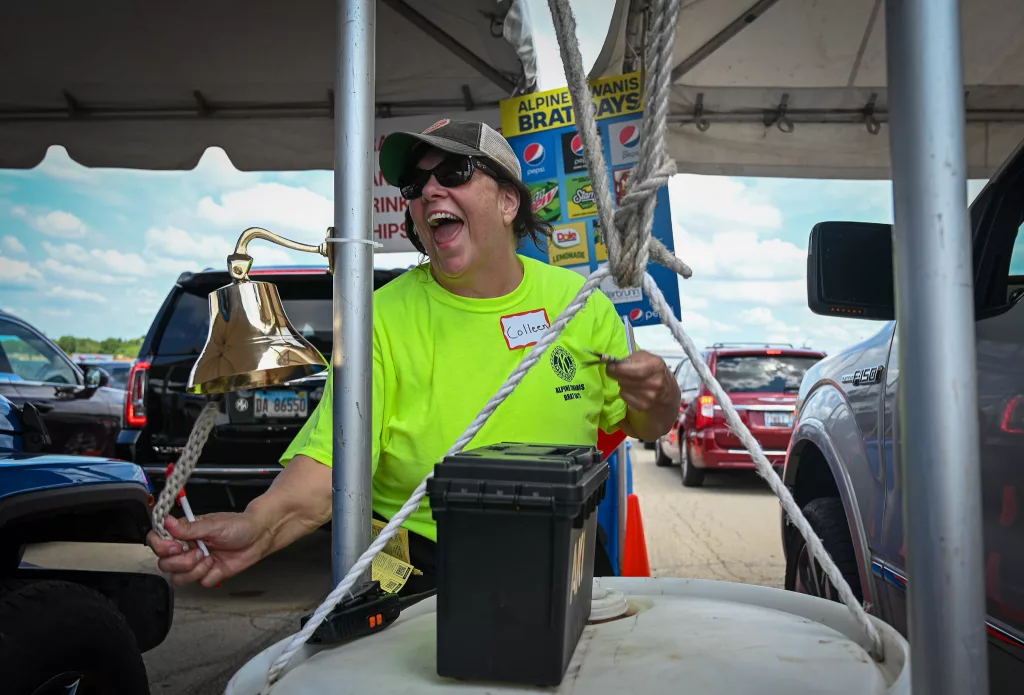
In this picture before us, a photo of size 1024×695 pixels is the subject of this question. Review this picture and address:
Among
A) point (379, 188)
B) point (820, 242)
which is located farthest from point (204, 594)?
point (820, 242)

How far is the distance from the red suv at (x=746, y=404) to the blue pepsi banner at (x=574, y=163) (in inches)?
224

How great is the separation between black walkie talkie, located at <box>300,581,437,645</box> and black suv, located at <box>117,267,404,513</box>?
400cm

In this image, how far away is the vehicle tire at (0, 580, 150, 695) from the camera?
6.25ft

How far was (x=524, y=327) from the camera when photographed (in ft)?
6.57

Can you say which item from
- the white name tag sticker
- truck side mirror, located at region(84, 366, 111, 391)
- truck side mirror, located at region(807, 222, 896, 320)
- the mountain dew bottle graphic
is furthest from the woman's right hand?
truck side mirror, located at region(84, 366, 111, 391)

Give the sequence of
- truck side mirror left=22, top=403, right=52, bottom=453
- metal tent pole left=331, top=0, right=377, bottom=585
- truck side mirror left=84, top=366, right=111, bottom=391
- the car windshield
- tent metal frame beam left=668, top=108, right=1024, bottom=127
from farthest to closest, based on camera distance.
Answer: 1. the car windshield
2. truck side mirror left=84, top=366, right=111, bottom=391
3. tent metal frame beam left=668, top=108, right=1024, bottom=127
4. truck side mirror left=22, top=403, right=52, bottom=453
5. metal tent pole left=331, top=0, right=377, bottom=585

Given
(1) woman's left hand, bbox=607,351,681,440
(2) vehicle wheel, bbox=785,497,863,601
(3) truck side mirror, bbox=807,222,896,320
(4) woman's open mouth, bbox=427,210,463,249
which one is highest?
(4) woman's open mouth, bbox=427,210,463,249

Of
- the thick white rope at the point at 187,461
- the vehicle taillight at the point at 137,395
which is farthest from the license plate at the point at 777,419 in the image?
the thick white rope at the point at 187,461

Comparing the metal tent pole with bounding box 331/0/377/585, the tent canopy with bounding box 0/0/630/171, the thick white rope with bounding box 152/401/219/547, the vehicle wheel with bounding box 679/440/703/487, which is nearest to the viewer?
the metal tent pole with bounding box 331/0/377/585

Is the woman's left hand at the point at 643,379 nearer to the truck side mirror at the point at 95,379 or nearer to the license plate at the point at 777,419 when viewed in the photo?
the truck side mirror at the point at 95,379

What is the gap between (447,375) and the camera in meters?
1.87

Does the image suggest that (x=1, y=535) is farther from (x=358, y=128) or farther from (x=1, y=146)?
(x=1, y=146)

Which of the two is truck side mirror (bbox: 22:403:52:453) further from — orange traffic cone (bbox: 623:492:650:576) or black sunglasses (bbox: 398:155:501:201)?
orange traffic cone (bbox: 623:492:650:576)

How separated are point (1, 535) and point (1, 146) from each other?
3.41 meters
